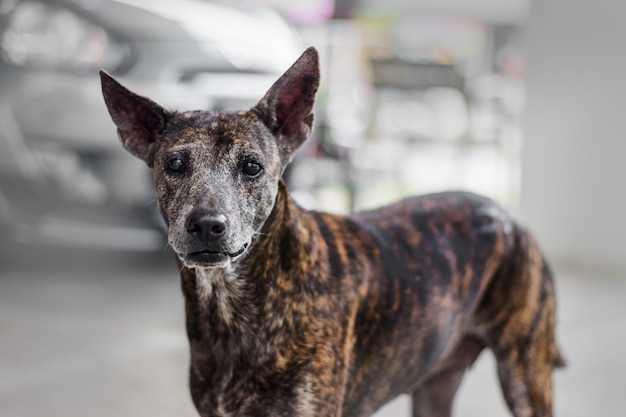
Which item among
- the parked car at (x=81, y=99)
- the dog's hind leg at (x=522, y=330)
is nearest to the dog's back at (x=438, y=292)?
the dog's hind leg at (x=522, y=330)

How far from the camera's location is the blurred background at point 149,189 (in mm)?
3344

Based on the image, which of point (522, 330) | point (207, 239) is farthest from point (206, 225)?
point (522, 330)

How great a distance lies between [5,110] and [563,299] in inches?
127

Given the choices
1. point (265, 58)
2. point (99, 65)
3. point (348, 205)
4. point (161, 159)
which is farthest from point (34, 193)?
point (348, 205)

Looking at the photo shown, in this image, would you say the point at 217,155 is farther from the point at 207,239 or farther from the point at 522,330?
the point at 522,330

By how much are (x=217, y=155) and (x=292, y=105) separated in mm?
241

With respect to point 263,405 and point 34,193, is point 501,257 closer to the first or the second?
point 263,405

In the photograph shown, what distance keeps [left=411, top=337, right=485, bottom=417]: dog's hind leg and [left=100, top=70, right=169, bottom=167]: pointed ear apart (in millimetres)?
1059

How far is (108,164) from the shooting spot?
14.1 feet

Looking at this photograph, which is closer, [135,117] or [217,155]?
[217,155]

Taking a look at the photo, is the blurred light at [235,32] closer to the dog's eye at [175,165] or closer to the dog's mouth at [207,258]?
the dog's eye at [175,165]

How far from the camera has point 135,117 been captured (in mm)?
1789

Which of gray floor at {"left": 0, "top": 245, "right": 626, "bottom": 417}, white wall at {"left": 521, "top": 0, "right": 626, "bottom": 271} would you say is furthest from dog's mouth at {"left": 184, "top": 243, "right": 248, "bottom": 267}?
white wall at {"left": 521, "top": 0, "right": 626, "bottom": 271}

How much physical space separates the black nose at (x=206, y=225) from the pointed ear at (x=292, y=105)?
1.02ft
